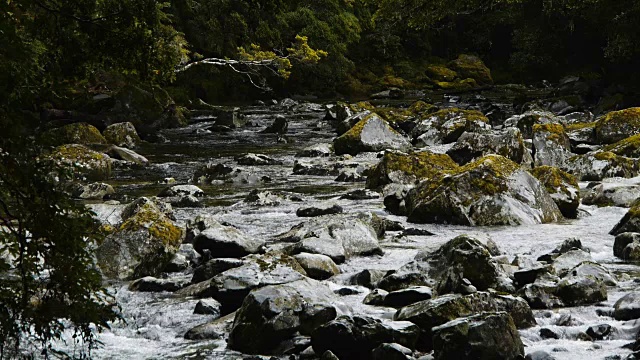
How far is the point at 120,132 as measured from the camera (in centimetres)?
Result: 1939

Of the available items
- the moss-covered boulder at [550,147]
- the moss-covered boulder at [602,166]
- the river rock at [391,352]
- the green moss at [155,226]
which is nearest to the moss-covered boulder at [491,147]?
the moss-covered boulder at [550,147]

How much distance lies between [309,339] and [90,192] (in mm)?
7904

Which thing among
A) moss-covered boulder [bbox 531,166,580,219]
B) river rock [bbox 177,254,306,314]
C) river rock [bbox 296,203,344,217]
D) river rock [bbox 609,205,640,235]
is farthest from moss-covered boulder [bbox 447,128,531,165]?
river rock [bbox 177,254,306,314]

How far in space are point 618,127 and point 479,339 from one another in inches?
503

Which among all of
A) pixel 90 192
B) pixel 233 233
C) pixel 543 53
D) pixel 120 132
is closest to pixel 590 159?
pixel 233 233

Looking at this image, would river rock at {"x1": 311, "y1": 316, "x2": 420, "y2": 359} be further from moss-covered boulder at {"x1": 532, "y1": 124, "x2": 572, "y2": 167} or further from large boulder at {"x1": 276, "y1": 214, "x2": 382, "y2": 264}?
moss-covered boulder at {"x1": 532, "y1": 124, "x2": 572, "y2": 167}

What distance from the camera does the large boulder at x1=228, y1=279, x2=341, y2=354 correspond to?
5.38 metres

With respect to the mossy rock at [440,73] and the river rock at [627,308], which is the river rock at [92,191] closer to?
the river rock at [627,308]

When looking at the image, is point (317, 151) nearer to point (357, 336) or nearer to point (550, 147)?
point (550, 147)

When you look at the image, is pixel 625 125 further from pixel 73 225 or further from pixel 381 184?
pixel 73 225

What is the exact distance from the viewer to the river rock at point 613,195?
10.5 meters

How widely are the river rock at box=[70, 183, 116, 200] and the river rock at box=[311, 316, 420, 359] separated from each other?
7883mm

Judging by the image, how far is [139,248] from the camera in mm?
7707

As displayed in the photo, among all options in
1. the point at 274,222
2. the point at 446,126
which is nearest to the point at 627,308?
the point at 274,222
